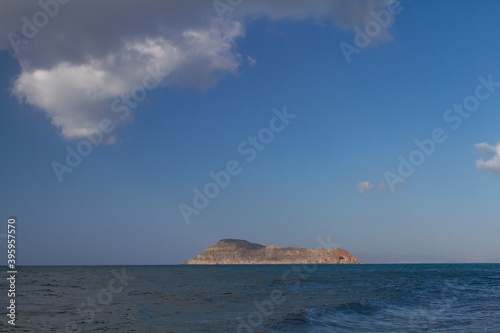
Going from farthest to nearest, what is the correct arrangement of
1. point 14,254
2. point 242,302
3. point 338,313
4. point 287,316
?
point 242,302 < point 338,313 < point 287,316 < point 14,254

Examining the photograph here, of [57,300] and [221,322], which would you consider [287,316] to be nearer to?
[221,322]

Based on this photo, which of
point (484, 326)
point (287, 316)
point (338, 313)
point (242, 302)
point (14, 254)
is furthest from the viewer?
point (242, 302)

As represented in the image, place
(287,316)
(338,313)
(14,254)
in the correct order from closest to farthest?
(14,254), (287,316), (338,313)

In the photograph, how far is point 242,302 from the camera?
27.4 meters

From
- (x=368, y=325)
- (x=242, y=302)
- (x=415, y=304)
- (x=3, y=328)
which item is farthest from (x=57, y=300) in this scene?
(x=415, y=304)

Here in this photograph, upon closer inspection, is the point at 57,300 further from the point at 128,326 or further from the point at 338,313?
the point at 338,313

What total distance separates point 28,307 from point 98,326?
914 cm

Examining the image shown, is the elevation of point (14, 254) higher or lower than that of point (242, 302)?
higher

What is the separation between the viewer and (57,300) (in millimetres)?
27562

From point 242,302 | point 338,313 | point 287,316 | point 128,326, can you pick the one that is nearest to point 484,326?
point 338,313

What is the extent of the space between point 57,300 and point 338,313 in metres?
19.7

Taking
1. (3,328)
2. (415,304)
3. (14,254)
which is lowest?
(415,304)

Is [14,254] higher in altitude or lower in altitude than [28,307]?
higher

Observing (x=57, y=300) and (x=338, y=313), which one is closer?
(x=338, y=313)
